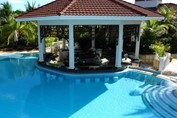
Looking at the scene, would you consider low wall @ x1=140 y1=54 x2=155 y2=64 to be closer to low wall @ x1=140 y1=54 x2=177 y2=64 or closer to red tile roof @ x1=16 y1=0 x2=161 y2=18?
low wall @ x1=140 y1=54 x2=177 y2=64

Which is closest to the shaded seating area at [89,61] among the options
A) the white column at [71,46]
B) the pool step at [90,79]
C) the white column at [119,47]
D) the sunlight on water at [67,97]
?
the white column at [71,46]

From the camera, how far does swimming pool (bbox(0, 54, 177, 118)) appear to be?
10.6 metres

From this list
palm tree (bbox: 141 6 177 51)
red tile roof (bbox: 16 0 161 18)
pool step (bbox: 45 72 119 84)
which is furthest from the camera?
palm tree (bbox: 141 6 177 51)

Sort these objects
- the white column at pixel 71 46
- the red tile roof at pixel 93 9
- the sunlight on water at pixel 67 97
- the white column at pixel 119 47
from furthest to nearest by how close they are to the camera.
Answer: the white column at pixel 119 47, the white column at pixel 71 46, the red tile roof at pixel 93 9, the sunlight on water at pixel 67 97

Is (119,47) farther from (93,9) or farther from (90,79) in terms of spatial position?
(93,9)

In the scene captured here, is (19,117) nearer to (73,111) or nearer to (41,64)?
(73,111)

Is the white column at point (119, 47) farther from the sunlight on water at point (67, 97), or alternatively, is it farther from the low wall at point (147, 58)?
the low wall at point (147, 58)

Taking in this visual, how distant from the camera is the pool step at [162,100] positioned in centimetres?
1061

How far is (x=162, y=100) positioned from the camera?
38.8 ft

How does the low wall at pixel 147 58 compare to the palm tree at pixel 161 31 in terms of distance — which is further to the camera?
the palm tree at pixel 161 31

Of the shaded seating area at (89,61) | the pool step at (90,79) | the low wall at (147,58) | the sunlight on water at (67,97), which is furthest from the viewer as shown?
the low wall at (147,58)

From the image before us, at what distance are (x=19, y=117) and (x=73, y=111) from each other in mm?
2504

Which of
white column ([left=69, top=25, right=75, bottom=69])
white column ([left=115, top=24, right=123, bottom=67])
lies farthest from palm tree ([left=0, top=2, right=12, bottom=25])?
white column ([left=115, top=24, right=123, bottom=67])

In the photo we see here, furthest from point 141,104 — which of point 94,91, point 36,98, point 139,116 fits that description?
point 36,98
